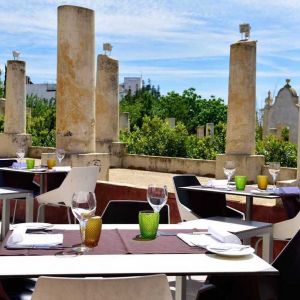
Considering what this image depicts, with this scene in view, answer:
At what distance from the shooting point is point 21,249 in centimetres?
242

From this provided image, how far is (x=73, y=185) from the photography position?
581 cm

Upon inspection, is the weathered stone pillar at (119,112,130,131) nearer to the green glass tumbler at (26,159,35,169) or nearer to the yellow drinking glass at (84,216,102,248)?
the green glass tumbler at (26,159,35,169)

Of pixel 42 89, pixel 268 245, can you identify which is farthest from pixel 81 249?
pixel 42 89

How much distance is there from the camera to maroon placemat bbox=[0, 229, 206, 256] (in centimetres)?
240

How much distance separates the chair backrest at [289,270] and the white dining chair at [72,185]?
131 inches

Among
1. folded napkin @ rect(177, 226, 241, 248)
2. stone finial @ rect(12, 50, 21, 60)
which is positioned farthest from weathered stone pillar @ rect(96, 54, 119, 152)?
folded napkin @ rect(177, 226, 241, 248)

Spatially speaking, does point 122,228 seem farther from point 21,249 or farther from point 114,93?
point 114,93

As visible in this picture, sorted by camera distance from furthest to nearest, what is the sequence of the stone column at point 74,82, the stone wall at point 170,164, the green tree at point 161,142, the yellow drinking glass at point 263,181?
the green tree at point 161,142
the stone wall at point 170,164
the stone column at point 74,82
the yellow drinking glass at point 263,181

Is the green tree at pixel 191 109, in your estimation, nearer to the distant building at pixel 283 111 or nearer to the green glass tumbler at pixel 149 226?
the distant building at pixel 283 111

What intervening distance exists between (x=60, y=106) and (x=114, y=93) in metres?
6.52

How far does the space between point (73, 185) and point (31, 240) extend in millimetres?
3236

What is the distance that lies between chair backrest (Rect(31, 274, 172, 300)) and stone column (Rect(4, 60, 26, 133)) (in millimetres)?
15639

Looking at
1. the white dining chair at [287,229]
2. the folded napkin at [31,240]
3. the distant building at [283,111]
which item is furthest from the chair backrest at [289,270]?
the distant building at [283,111]

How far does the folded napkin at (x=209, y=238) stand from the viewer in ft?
8.54
